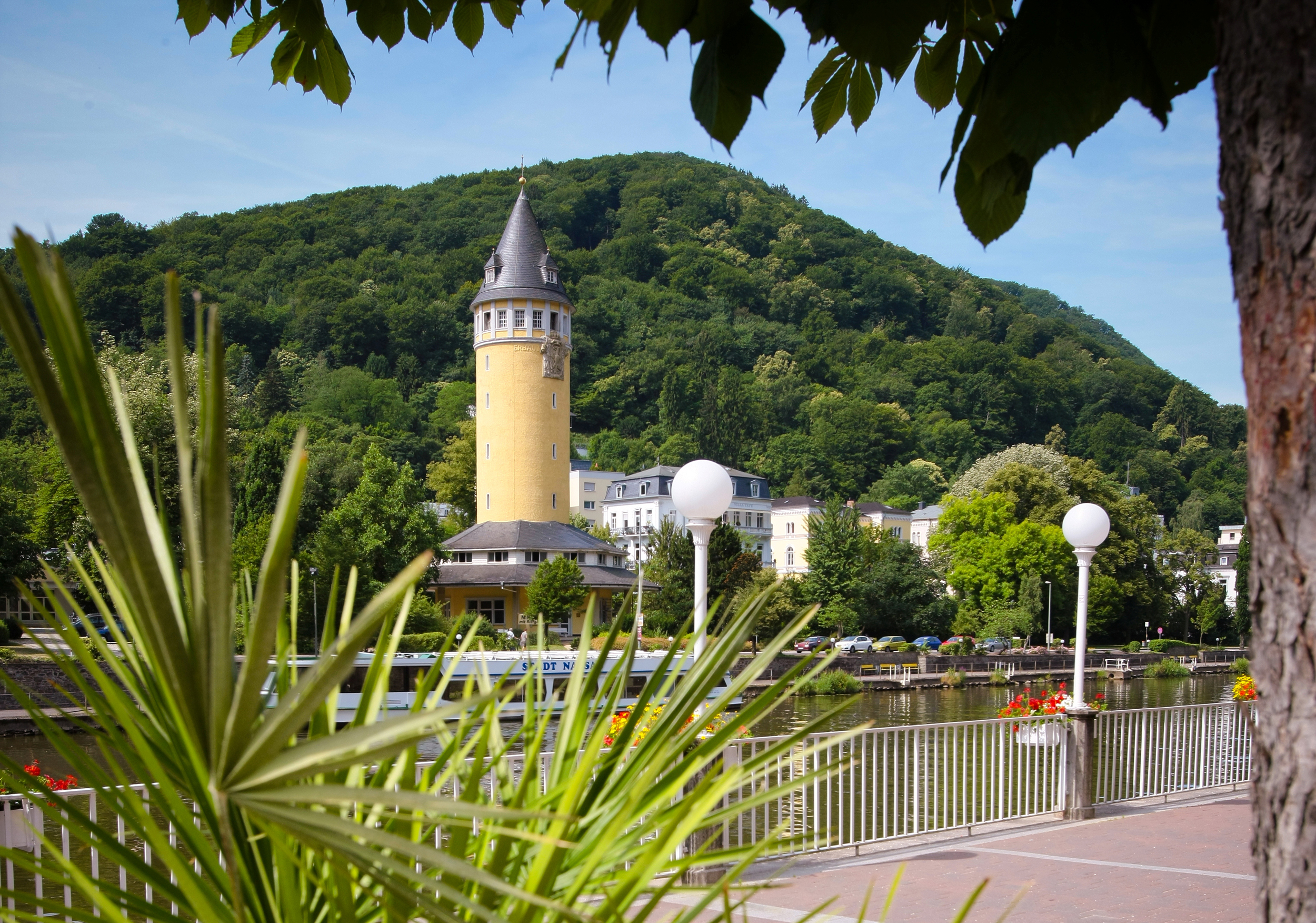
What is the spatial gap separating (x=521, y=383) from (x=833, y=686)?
26039mm

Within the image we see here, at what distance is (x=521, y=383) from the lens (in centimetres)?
5731

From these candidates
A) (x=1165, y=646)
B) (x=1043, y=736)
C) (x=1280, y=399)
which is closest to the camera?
(x=1280, y=399)

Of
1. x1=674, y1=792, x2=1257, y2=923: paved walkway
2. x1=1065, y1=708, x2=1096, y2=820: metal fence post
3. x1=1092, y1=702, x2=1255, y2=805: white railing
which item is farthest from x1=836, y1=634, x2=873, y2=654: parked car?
x1=674, y1=792, x2=1257, y2=923: paved walkway

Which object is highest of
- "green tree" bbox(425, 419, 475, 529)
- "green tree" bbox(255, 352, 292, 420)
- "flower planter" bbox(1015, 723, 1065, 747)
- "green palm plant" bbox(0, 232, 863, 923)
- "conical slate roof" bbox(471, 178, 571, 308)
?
"conical slate roof" bbox(471, 178, 571, 308)

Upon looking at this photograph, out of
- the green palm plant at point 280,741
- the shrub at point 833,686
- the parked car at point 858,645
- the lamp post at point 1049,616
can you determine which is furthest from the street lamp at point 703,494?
the lamp post at point 1049,616

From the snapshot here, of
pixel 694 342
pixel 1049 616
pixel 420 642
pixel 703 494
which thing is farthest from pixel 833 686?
pixel 694 342

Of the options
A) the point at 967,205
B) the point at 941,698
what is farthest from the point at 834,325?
the point at 967,205

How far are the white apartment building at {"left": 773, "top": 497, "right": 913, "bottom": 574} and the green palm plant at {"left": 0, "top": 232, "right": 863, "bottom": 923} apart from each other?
8359 cm

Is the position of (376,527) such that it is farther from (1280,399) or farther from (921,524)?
(921,524)

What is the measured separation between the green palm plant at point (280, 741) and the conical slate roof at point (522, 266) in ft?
185

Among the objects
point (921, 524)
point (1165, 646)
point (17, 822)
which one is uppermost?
point (921, 524)

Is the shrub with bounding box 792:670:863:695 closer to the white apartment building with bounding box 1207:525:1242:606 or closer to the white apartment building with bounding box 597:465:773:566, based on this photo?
the white apartment building with bounding box 597:465:773:566

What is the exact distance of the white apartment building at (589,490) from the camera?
9106cm

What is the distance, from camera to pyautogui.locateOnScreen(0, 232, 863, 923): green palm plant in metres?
0.86
